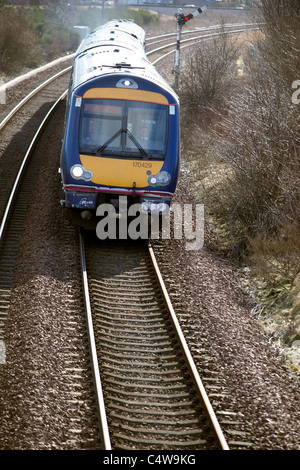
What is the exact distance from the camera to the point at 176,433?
6266mm

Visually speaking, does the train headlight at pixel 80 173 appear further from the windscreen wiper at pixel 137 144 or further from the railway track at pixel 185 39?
the railway track at pixel 185 39

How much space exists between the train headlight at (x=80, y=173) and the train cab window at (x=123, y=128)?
327 mm

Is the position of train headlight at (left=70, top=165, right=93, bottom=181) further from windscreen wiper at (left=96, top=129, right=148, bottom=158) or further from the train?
windscreen wiper at (left=96, top=129, right=148, bottom=158)

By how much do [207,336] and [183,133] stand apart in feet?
40.9

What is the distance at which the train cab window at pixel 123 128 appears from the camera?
1063 centimetres

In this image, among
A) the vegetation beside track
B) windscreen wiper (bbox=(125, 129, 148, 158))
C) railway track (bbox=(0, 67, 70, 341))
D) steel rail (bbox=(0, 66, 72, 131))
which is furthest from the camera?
steel rail (bbox=(0, 66, 72, 131))

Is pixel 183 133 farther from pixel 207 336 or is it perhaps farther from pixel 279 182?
pixel 207 336

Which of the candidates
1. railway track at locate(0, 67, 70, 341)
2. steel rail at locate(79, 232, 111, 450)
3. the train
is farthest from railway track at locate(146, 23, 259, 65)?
steel rail at locate(79, 232, 111, 450)

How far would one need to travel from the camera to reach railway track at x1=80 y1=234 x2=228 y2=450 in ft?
20.5

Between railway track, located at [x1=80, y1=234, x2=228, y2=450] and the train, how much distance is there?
1090mm

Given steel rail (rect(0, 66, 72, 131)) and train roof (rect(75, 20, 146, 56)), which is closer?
train roof (rect(75, 20, 146, 56))

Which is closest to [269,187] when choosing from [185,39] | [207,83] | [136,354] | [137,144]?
[137,144]

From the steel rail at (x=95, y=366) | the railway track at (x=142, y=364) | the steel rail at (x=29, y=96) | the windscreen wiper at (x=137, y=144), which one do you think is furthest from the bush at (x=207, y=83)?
the steel rail at (x=95, y=366)
